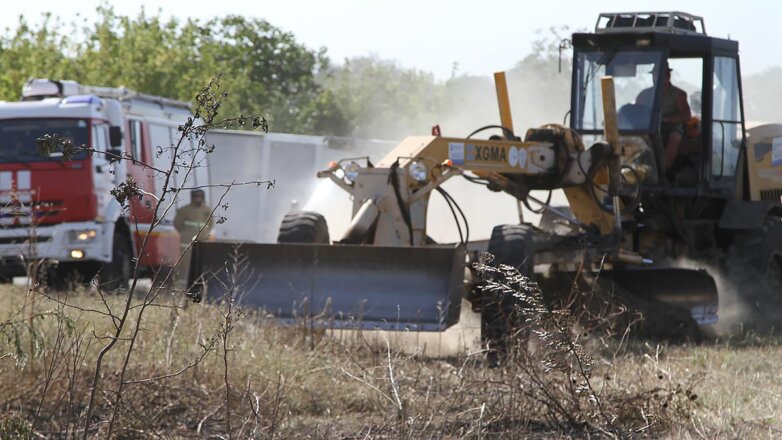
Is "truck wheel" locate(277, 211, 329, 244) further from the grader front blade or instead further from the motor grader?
the grader front blade

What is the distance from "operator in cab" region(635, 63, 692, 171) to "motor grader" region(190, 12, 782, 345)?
0.05 meters

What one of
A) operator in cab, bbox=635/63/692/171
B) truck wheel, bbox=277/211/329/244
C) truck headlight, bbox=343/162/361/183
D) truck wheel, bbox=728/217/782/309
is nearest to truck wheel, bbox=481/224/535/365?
truck headlight, bbox=343/162/361/183

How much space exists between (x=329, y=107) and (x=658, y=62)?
42.2 meters

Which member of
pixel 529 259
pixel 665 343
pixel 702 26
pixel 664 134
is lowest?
pixel 665 343

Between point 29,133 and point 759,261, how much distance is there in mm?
9225

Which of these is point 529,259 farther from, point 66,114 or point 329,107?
point 329,107

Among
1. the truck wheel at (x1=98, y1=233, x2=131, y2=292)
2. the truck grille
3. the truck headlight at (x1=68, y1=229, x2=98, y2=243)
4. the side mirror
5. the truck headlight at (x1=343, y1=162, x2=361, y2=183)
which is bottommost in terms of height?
the truck wheel at (x1=98, y1=233, x2=131, y2=292)

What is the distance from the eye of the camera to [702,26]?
14047 millimetres

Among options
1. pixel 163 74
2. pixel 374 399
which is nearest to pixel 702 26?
pixel 374 399

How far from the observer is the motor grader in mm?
10617

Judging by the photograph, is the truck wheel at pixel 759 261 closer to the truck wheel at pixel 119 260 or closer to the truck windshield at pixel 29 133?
the truck wheel at pixel 119 260

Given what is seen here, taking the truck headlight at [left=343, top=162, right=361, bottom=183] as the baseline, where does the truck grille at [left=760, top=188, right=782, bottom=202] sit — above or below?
below

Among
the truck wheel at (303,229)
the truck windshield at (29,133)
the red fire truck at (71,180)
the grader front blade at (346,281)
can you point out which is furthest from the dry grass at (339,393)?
the truck windshield at (29,133)

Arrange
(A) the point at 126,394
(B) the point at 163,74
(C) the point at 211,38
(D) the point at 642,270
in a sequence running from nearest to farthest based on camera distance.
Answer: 1. (A) the point at 126,394
2. (D) the point at 642,270
3. (B) the point at 163,74
4. (C) the point at 211,38
